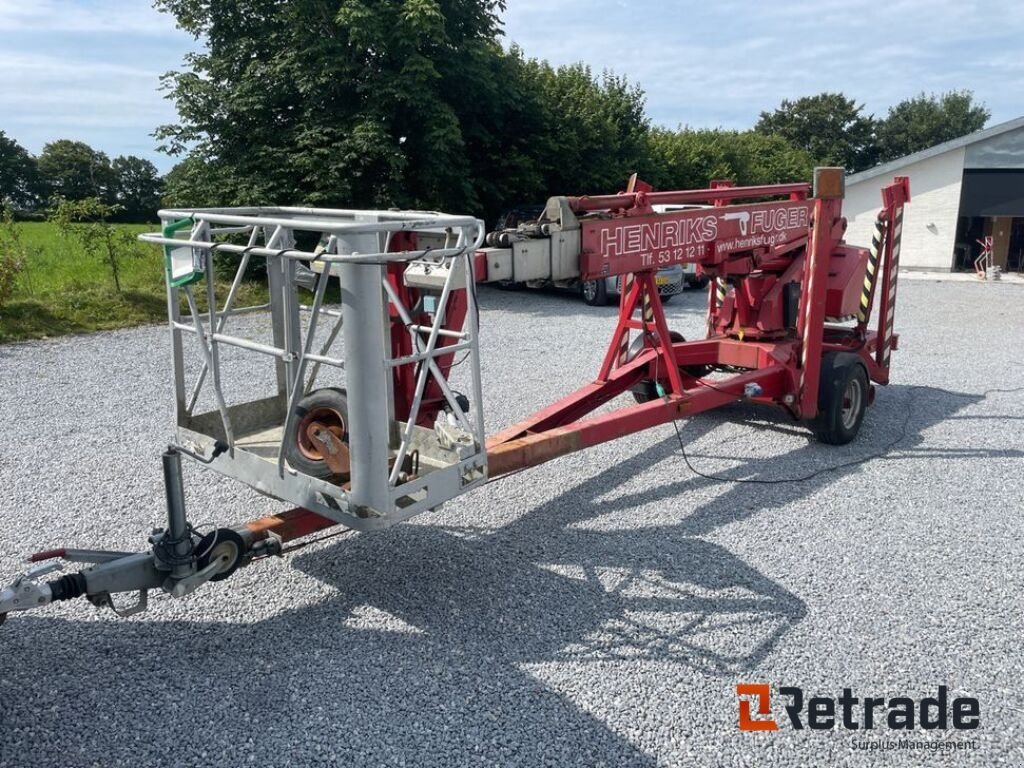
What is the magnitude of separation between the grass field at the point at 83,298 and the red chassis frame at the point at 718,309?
9137mm

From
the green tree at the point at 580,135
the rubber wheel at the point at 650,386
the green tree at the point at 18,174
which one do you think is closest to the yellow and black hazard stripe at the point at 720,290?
the rubber wheel at the point at 650,386

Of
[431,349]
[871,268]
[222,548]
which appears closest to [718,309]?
[871,268]

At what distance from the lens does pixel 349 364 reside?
3.51 meters

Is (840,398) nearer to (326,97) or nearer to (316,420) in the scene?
(316,420)

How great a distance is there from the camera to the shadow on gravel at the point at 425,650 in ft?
11.0

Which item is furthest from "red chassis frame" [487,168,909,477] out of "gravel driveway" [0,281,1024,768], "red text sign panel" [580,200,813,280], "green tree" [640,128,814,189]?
"green tree" [640,128,814,189]

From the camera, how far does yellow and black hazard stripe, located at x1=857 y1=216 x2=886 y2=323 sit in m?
8.03

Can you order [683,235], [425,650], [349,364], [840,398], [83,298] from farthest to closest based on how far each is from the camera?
[83,298] < [840,398] < [683,235] < [425,650] < [349,364]

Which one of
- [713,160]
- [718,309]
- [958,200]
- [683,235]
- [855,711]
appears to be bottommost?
[855,711]

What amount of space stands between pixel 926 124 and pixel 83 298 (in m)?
65.7

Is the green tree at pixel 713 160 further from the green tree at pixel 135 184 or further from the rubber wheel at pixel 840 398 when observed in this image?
the green tree at pixel 135 184

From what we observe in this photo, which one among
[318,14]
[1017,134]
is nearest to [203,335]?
[318,14]

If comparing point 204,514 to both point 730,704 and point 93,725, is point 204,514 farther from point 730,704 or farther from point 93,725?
point 730,704

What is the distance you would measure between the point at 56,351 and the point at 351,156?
21.2 ft
